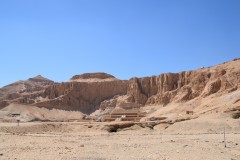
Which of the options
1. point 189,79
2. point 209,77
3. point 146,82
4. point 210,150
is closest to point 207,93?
point 209,77

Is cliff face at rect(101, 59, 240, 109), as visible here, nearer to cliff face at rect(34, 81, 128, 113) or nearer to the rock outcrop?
cliff face at rect(34, 81, 128, 113)

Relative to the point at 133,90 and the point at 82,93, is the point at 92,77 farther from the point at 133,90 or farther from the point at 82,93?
the point at 133,90

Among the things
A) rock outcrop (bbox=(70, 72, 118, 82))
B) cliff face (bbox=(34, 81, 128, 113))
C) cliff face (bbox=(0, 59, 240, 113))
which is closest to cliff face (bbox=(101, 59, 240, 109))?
cliff face (bbox=(0, 59, 240, 113))

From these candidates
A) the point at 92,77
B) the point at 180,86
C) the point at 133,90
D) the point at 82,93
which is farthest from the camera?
the point at 92,77

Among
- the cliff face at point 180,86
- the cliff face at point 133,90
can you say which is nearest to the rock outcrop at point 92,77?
the cliff face at point 133,90

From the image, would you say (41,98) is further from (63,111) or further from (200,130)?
(200,130)

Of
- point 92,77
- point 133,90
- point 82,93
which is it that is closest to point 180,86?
point 133,90

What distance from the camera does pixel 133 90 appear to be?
300 feet

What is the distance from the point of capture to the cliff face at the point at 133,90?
68.3 metres

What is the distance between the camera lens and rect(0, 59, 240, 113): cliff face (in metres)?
68.3

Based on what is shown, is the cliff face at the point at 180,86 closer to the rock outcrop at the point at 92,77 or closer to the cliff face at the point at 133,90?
the cliff face at the point at 133,90

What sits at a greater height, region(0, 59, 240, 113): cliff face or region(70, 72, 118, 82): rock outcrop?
region(70, 72, 118, 82): rock outcrop

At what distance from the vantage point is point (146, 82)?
92.7 m

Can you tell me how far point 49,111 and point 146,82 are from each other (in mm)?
28167
